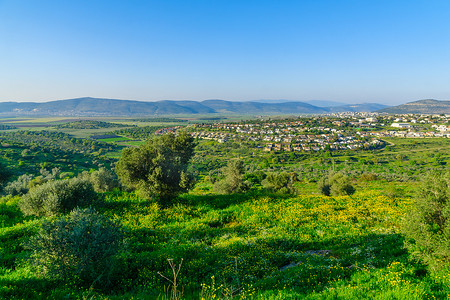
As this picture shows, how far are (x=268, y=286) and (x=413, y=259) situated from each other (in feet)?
19.8

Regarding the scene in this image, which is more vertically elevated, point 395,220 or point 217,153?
point 395,220

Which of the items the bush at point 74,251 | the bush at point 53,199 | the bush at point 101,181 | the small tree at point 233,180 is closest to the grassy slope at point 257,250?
the bush at point 74,251

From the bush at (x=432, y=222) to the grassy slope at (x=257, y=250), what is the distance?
74cm

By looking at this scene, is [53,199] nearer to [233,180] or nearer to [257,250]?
[257,250]

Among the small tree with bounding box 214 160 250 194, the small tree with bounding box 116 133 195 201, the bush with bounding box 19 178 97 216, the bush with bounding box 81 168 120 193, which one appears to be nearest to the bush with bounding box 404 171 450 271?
the small tree with bounding box 116 133 195 201

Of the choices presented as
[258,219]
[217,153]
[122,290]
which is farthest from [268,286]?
[217,153]

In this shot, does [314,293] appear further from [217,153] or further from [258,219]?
[217,153]

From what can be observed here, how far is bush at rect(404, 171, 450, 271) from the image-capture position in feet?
25.6

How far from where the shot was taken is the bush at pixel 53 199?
1673cm

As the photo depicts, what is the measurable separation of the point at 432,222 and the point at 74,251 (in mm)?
13320

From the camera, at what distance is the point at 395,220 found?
16.3 m

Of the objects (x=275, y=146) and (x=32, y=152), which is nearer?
(x=32, y=152)

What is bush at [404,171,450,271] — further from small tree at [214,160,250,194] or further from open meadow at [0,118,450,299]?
small tree at [214,160,250,194]

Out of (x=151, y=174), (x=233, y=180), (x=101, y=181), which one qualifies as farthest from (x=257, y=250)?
(x=101, y=181)
